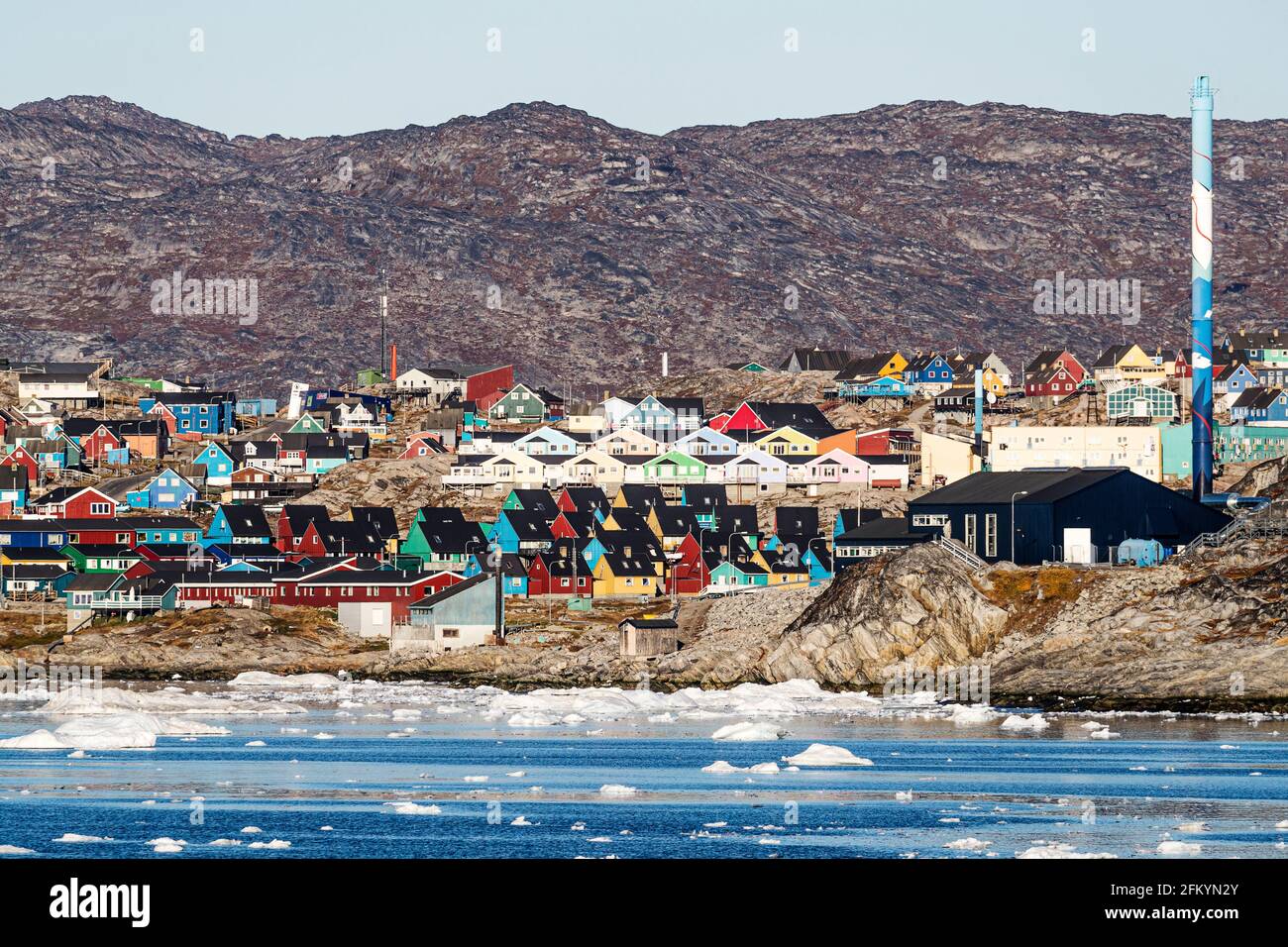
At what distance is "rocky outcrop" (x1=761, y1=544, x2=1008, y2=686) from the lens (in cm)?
8544

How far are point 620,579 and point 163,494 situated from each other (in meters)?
39.1

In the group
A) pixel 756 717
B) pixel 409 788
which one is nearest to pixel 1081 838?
pixel 409 788

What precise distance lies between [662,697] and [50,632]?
128 feet

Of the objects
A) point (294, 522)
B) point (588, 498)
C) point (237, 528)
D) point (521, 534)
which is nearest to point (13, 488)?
point (237, 528)

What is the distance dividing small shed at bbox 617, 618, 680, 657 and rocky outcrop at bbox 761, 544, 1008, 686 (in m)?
8.36

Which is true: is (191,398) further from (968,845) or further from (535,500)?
(968,845)

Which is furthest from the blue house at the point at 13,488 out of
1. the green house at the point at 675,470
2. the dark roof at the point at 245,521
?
the green house at the point at 675,470

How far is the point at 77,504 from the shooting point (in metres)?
137

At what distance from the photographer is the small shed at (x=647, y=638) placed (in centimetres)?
9450

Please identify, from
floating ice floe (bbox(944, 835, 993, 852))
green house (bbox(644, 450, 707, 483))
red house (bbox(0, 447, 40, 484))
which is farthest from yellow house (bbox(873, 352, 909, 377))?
floating ice floe (bbox(944, 835, 993, 852))

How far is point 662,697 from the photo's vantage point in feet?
277

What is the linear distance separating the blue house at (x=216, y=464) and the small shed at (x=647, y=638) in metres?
63.0

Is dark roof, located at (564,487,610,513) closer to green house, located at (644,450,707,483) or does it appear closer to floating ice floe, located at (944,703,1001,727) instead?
green house, located at (644,450,707,483)
